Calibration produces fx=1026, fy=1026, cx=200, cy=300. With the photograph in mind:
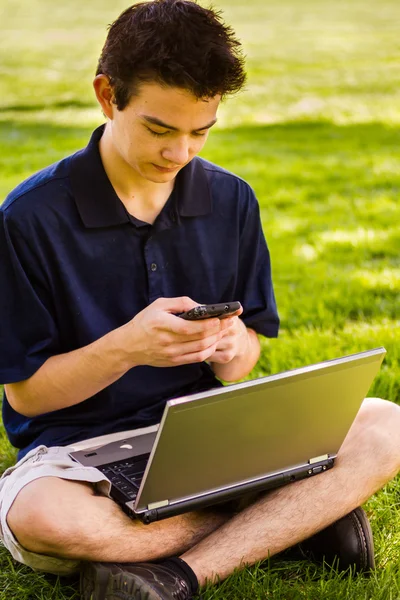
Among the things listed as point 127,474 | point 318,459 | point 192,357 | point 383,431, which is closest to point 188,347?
point 192,357

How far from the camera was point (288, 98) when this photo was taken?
30.2 feet

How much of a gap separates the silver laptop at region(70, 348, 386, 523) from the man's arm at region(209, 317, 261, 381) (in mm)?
275

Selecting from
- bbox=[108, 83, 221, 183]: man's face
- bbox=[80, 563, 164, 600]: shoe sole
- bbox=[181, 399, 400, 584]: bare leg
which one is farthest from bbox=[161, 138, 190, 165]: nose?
bbox=[80, 563, 164, 600]: shoe sole

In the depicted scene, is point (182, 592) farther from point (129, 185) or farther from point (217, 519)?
point (129, 185)

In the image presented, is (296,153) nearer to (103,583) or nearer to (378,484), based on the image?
(378,484)

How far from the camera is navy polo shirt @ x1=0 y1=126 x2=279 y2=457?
2.42 meters

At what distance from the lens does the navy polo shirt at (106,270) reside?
95.1 inches

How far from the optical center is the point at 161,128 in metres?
2.33

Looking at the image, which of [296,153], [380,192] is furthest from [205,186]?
[296,153]

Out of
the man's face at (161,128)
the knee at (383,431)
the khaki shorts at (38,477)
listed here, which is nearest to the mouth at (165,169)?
the man's face at (161,128)

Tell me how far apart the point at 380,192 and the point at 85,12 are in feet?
39.6

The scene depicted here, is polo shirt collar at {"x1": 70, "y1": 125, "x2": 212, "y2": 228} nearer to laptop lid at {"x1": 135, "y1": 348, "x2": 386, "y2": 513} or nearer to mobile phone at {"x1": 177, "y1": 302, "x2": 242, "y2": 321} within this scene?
mobile phone at {"x1": 177, "y1": 302, "x2": 242, "y2": 321}

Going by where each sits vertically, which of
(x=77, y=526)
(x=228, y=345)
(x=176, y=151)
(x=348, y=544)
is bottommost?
(x=348, y=544)

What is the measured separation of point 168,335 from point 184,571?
0.54 metres
